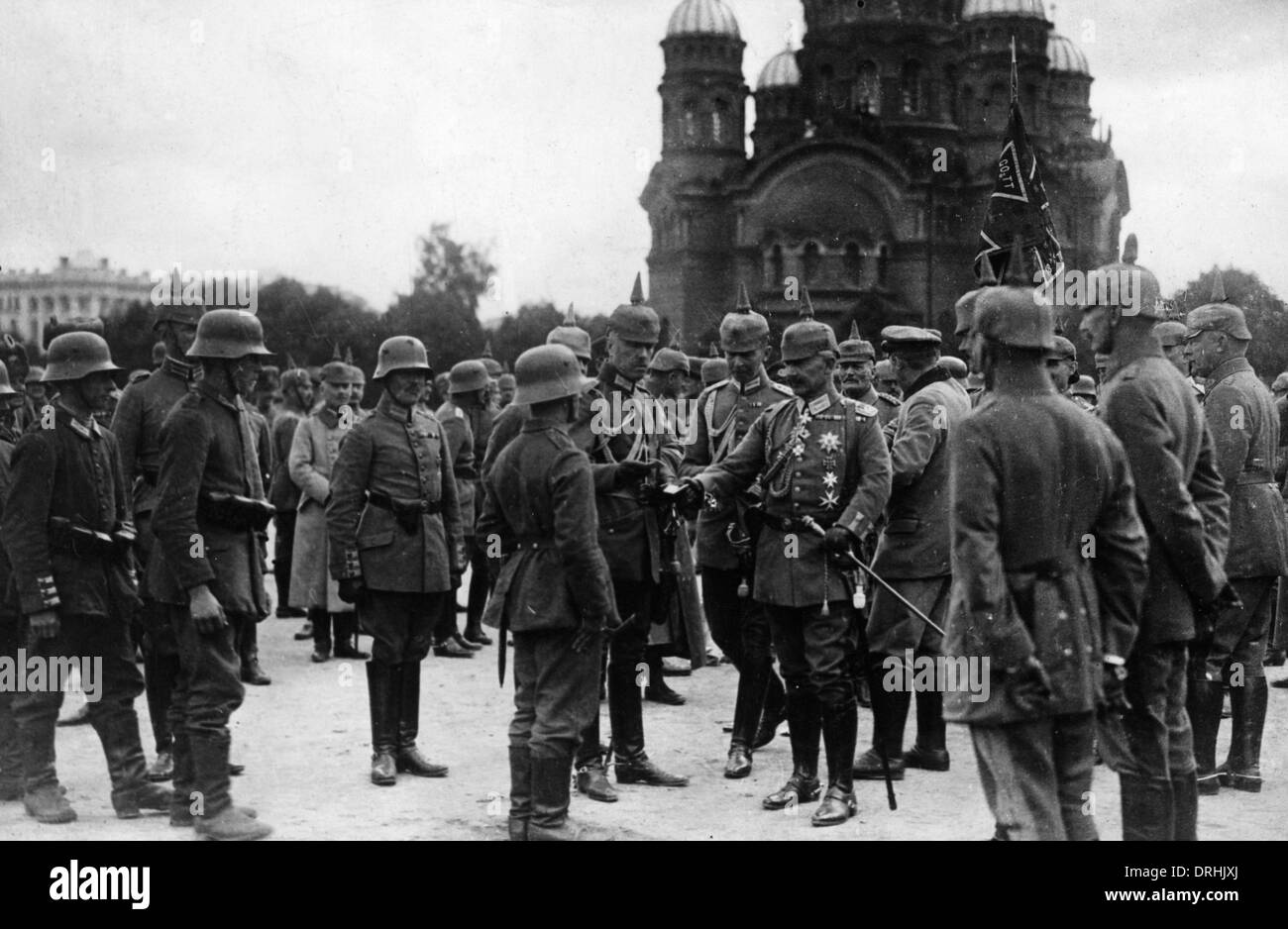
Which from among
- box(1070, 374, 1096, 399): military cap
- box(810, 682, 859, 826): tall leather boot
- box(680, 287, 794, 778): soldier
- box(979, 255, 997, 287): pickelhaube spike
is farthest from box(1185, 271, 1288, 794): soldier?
box(1070, 374, 1096, 399): military cap

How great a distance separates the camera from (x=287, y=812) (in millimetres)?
7121

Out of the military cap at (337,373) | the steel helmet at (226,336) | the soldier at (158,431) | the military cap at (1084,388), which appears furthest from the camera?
the military cap at (337,373)

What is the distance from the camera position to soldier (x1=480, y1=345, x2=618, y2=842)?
657 cm

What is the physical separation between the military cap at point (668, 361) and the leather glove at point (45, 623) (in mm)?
4872

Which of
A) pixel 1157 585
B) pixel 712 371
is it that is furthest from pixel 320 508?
pixel 1157 585

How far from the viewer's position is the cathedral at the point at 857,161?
54219 millimetres

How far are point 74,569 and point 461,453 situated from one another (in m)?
5.42

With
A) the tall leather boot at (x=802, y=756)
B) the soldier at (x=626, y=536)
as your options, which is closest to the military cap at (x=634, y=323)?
the soldier at (x=626, y=536)

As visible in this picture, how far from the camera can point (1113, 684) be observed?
527 cm

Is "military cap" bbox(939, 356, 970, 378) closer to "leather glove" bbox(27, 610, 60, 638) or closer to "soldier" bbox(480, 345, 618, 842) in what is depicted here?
"soldier" bbox(480, 345, 618, 842)

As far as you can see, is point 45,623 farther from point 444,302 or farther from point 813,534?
point 444,302

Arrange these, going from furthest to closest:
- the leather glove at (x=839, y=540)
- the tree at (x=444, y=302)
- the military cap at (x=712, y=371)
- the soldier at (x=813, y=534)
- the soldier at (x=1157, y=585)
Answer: the tree at (x=444, y=302)
the military cap at (x=712, y=371)
the soldier at (x=813, y=534)
the leather glove at (x=839, y=540)
the soldier at (x=1157, y=585)

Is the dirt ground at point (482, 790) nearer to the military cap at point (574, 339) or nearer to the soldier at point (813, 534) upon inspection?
the soldier at point (813, 534)

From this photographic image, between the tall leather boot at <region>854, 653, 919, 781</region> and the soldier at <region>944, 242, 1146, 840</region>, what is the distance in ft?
7.99
